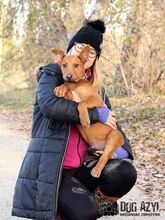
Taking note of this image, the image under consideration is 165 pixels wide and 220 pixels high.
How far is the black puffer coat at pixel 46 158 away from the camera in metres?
3.50

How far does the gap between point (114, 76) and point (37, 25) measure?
12.2 feet

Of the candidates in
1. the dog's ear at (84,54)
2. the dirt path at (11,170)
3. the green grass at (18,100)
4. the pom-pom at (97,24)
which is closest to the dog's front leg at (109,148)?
the dog's ear at (84,54)

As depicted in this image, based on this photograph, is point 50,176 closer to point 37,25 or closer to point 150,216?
point 150,216

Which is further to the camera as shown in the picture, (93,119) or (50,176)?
(93,119)

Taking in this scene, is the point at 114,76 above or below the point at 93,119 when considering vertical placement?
below

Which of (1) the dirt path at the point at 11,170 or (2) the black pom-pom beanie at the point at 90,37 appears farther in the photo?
(1) the dirt path at the point at 11,170

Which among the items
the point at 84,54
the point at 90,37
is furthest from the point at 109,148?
the point at 90,37

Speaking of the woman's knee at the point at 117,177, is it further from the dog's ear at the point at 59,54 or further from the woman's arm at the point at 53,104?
the dog's ear at the point at 59,54

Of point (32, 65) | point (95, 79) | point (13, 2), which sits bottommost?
point (32, 65)

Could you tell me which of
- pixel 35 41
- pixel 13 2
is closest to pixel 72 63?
pixel 13 2

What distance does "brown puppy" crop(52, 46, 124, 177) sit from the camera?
3.74 m

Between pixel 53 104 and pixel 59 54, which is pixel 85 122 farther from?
pixel 59 54

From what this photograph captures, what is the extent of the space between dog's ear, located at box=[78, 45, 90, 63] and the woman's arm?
260 mm

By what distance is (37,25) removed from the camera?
18.5 metres
